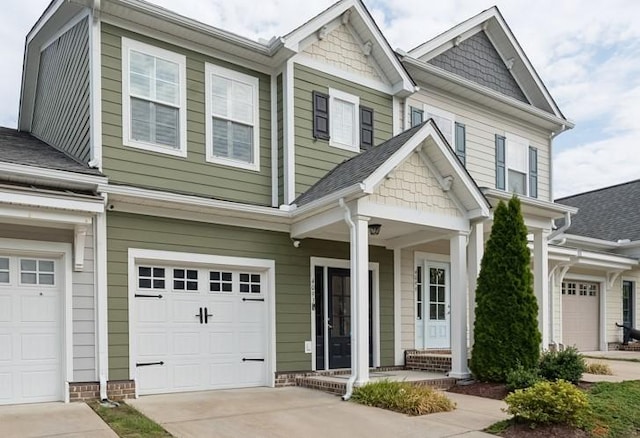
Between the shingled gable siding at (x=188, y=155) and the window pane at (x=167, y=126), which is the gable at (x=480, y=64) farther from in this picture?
the window pane at (x=167, y=126)

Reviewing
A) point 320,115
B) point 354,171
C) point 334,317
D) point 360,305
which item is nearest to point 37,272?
point 360,305

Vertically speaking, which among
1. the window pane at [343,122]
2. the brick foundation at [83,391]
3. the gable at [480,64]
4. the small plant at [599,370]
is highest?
the gable at [480,64]

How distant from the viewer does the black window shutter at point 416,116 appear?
38.0 ft

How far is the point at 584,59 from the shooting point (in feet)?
44.2

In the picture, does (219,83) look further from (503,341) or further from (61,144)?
(503,341)

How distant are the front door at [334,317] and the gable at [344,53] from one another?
3681 millimetres

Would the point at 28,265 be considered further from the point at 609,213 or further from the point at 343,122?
the point at 609,213

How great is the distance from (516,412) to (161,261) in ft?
16.9

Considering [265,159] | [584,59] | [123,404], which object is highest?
[584,59]

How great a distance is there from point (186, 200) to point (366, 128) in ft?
12.9

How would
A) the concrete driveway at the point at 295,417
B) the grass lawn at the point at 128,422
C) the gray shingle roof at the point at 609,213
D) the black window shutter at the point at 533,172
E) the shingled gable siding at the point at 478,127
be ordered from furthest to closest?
the gray shingle roof at the point at 609,213
the black window shutter at the point at 533,172
the shingled gable siding at the point at 478,127
the concrete driveway at the point at 295,417
the grass lawn at the point at 128,422

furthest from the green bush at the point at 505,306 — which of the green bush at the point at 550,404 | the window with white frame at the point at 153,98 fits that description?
the window with white frame at the point at 153,98

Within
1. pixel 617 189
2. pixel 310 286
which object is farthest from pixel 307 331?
pixel 617 189

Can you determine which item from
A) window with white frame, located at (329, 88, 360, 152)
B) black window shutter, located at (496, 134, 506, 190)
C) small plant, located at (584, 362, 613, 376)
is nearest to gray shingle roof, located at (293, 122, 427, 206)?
window with white frame, located at (329, 88, 360, 152)
